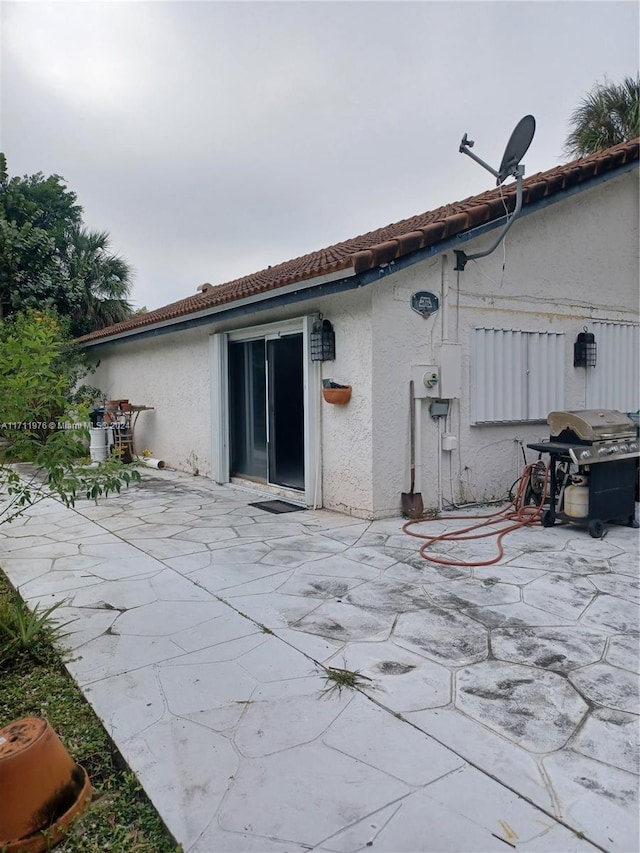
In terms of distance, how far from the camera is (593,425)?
21.2 ft

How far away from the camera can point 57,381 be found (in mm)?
3602

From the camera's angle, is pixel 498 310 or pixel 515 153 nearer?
pixel 515 153

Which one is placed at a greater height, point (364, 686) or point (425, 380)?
point (425, 380)

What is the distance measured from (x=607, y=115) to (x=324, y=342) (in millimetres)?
13920

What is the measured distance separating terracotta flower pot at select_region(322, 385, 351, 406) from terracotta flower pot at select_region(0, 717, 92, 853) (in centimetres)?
548

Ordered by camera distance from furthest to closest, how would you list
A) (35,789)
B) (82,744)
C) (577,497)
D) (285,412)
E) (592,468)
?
(285,412) → (577,497) → (592,468) → (82,744) → (35,789)

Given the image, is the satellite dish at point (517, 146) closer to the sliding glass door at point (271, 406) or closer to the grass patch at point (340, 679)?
the sliding glass door at point (271, 406)

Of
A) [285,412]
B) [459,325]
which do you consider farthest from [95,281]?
[459,325]

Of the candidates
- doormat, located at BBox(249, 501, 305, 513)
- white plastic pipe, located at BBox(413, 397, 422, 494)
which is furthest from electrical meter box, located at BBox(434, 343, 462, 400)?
doormat, located at BBox(249, 501, 305, 513)

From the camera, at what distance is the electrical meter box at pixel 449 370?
24.7 feet

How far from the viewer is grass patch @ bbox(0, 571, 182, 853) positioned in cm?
209

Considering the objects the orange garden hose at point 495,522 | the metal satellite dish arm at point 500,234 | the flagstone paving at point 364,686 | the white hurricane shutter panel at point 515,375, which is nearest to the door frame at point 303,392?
the orange garden hose at point 495,522

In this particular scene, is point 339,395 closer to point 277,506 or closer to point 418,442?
point 418,442

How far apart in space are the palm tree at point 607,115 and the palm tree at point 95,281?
55.2 ft
